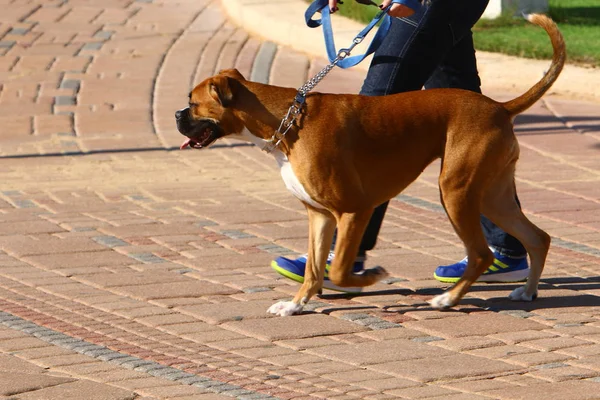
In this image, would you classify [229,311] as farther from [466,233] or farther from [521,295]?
[521,295]

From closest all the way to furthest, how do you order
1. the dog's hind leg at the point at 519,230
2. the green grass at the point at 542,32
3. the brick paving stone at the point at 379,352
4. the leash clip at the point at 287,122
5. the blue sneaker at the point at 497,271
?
the brick paving stone at the point at 379,352 → the leash clip at the point at 287,122 → the dog's hind leg at the point at 519,230 → the blue sneaker at the point at 497,271 → the green grass at the point at 542,32

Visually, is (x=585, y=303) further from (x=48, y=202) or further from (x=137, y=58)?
(x=137, y=58)

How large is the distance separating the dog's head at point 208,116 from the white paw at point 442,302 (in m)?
1.22

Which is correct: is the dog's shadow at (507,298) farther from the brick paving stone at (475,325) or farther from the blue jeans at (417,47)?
the blue jeans at (417,47)

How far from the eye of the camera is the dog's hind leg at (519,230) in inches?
219

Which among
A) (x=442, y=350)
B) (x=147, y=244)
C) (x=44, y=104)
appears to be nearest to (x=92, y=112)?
(x=44, y=104)

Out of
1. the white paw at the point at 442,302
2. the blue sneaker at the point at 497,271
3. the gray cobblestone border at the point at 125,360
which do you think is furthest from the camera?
the blue sneaker at the point at 497,271

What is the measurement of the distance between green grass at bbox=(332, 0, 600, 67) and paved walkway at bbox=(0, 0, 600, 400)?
100 centimetres

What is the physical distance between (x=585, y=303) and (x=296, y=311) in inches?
54.5

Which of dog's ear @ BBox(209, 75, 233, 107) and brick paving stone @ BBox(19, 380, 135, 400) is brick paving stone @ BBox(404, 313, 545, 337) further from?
brick paving stone @ BBox(19, 380, 135, 400)

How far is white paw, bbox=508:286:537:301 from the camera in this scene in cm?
560

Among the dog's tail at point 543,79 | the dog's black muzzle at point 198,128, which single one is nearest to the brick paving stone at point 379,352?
the dog's black muzzle at point 198,128

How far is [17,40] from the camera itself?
13281mm

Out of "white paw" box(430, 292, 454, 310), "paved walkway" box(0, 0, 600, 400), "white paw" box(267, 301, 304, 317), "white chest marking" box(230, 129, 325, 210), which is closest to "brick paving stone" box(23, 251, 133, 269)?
"paved walkway" box(0, 0, 600, 400)
